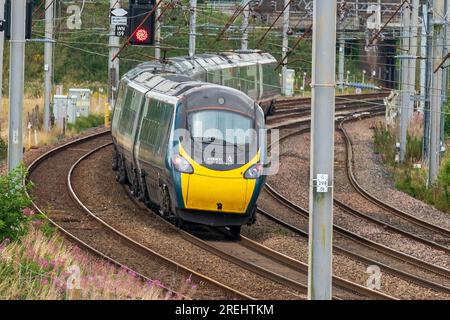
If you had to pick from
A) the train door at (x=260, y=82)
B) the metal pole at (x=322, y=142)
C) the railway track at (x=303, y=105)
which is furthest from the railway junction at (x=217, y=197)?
the railway track at (x=303, y=105)

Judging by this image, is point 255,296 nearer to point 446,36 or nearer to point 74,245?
point 74,245

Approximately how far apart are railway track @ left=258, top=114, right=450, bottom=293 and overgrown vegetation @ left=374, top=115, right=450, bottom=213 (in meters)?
4.83

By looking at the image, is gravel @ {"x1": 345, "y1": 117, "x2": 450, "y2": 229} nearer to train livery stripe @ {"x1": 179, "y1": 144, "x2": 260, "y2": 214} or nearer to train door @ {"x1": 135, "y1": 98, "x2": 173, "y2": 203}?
train livery stripe @ {"x1": 179, "y1": 144, "x2": 260, "y2": 214}

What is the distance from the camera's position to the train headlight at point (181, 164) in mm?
20500

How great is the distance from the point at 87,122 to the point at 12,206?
27.5 m

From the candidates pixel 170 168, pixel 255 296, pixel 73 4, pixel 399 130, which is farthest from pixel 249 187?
pixel 73 4

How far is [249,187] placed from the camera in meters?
20.6

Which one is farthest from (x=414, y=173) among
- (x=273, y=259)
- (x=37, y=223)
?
(x=37, y=223)

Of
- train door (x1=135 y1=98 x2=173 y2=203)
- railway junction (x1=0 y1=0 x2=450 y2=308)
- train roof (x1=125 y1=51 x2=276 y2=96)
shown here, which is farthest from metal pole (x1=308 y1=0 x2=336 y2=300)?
train roof (x1=125 y1=51 x2=276 y2=96)

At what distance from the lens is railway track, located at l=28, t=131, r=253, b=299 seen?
56.2 ft

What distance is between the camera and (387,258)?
20.3 metres

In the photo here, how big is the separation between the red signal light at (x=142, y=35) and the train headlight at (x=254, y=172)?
11244 millimetres

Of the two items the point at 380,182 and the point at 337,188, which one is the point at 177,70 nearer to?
the point at 337,188
